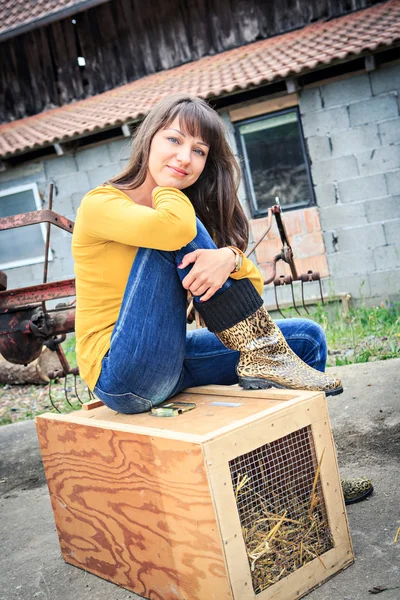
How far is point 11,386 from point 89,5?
639cm

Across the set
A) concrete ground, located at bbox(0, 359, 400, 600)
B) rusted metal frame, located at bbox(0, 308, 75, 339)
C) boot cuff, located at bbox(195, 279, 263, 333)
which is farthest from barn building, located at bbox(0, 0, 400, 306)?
boot cuff, located at bbox(195, 279, 263, 333)

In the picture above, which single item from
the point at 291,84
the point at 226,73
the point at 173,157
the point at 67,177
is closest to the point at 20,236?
the point at 67,177

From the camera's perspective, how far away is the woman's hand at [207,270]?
5.98ft

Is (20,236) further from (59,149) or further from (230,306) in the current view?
(230,306)

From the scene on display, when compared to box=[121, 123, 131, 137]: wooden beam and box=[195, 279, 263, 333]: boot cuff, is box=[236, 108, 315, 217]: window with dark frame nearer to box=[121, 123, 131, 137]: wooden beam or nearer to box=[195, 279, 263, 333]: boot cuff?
box=[121, 123, 131, 137]: wooden beam

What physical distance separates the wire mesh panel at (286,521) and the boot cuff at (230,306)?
396 millimetres

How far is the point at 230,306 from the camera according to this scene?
1931 mm

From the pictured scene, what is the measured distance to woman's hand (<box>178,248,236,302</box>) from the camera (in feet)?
5.98

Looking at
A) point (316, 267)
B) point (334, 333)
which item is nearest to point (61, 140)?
point (316, 267)

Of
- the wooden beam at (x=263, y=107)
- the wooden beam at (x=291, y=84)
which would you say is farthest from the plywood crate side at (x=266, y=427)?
the wooden beam at (x=263, y=107)

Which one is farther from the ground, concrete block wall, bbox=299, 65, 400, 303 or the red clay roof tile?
the red clay roof tile

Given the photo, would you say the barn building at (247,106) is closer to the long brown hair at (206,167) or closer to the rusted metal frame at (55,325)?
the rusted metal frame at (55,325)

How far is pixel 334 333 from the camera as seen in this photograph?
20.0ft

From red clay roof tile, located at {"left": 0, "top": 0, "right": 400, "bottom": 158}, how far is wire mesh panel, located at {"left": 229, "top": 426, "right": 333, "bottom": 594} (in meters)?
6.23
